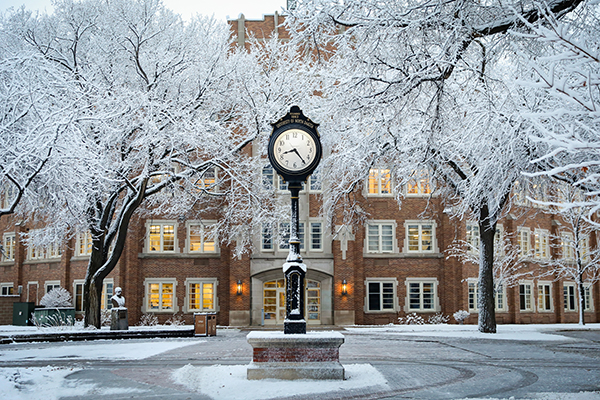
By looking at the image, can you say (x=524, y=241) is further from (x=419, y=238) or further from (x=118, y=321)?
(x=118, y=321)

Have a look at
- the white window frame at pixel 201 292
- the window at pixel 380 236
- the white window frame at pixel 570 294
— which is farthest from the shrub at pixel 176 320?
the white window frame at pixel 570 294

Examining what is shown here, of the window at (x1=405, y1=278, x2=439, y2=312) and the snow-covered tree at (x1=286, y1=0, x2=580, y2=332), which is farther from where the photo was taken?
the window at (x1=405, y1=278, x2=439, y2=312)

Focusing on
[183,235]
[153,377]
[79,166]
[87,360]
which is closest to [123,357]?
[87,360]

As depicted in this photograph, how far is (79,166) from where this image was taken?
14234 millimetres

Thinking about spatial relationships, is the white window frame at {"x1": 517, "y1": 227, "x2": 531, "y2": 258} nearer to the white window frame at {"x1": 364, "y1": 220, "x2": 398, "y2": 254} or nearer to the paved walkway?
the white window frame at {"x1": 364, "y1": 220, "x2": 398, "y2": 254}

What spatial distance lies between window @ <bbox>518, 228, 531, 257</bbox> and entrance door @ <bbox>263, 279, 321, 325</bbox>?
43.6ft

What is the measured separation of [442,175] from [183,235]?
18.1 m

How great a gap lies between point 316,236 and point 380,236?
152 inches

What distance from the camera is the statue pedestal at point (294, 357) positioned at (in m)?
10.3

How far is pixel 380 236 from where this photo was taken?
1372 inches

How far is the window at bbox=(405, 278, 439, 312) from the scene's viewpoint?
3447 cm

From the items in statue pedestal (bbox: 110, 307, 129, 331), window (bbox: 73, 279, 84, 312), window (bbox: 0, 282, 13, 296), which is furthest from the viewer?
window (bbox: 0, 282, 13, 296)

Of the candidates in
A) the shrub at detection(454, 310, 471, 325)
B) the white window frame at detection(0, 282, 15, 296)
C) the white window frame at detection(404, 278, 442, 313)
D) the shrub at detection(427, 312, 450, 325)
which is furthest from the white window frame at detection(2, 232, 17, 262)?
the shrub at detection(454, 310, 471, 325)

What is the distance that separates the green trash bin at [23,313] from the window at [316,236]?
1696cm
